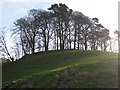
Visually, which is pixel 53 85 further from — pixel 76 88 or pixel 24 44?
A: pixel 24 44

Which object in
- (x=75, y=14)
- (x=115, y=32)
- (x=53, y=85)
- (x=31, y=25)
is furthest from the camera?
(x=115, y=32)

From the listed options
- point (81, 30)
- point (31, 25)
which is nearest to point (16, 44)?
point (31, 25)

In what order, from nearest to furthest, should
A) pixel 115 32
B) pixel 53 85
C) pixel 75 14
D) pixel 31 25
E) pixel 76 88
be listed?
pixel 76 88 < pixel 53 85 < pixel 31 25 < pixel 75 14 < pixel 115 32

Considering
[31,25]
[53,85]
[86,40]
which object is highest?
[31,25]

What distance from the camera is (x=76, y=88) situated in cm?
1906

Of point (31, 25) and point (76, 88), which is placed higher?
point (31, 25)

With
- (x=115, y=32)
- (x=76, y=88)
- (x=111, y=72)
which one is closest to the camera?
(x=76, y=88)

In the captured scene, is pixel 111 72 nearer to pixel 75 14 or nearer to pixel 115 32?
pixel 75 14

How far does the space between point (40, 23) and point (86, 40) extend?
17.8 metres

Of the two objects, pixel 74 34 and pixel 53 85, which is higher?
pixel 74 34

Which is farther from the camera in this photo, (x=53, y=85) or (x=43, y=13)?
(x=43, y=13)

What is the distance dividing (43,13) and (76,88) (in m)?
49.4

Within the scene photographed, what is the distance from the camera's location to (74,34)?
70500mm

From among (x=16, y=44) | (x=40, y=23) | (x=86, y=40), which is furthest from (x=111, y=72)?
(x=16, y=44)
